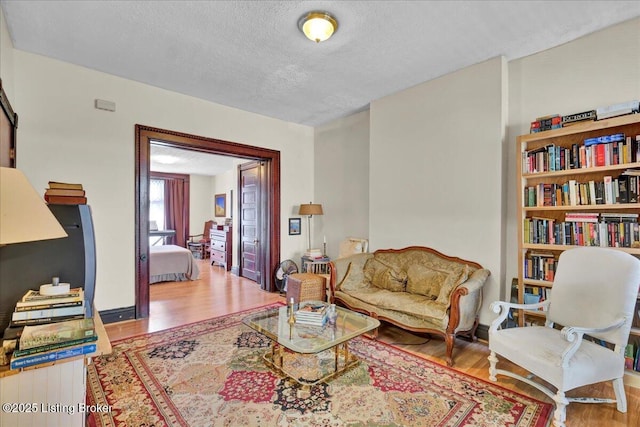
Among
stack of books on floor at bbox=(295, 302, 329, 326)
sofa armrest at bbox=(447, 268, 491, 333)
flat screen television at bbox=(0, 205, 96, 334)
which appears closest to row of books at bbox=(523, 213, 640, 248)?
sofa armrest at bbox=(447, 268, 491, 333)

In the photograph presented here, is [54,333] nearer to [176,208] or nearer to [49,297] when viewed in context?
[49,297]

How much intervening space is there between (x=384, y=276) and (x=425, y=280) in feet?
1.62

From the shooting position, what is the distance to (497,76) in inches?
121

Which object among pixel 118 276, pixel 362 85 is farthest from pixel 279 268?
pixel 362 85

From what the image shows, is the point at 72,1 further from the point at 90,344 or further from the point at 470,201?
the point at 470,201

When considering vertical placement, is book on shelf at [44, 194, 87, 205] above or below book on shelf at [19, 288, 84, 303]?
above

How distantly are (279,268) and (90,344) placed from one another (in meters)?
3.84

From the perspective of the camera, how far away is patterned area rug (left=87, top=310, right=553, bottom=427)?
192 centimetres

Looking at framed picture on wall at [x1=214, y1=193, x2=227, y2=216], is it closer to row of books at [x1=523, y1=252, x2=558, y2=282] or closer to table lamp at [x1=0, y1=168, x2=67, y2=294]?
row of books at [x1=523, y1=252, x2=558, y2=282]

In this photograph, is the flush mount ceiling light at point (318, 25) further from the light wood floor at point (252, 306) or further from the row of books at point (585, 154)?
the light wood floor at point (252, 306)

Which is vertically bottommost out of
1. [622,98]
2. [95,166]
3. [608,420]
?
[608,420]

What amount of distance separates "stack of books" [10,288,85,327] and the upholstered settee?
2520mm

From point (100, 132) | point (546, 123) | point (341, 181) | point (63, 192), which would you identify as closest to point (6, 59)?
point (100, 132)

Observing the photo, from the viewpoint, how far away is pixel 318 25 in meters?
2.45
